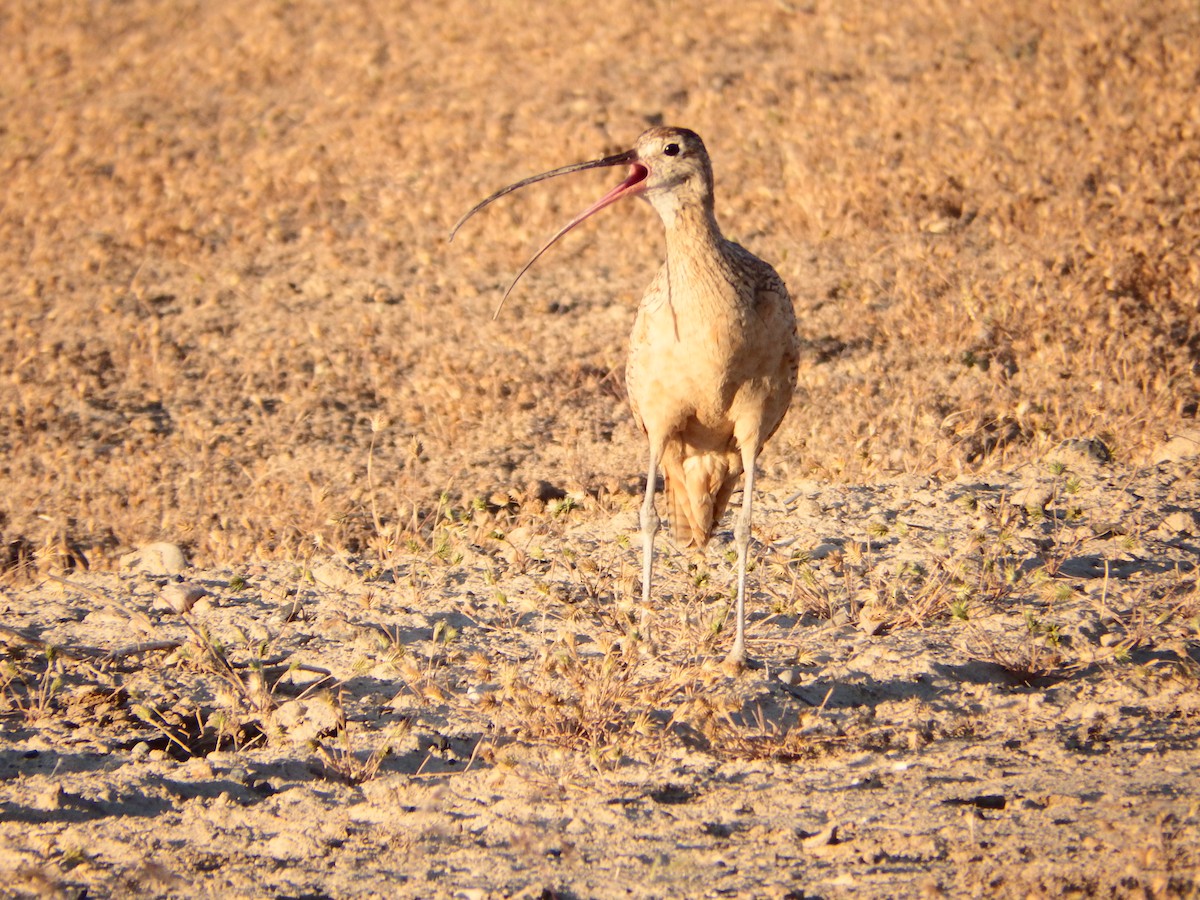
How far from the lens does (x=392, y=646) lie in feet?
15.9

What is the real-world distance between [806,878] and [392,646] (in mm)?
1958

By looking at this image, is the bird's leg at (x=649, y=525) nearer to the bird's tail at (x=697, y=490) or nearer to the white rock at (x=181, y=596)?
the bird's tail at (x=697, y=490)

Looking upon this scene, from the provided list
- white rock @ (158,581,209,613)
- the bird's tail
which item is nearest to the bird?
the bird's tail

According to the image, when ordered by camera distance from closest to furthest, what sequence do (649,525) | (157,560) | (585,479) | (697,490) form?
1. (649,525)
2. (697,490)
3. (157,560)
4. (585,479)

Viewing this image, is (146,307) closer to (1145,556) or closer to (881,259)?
(881,259)

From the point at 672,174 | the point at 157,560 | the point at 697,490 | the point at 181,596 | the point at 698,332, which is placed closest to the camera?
the point at 698,332

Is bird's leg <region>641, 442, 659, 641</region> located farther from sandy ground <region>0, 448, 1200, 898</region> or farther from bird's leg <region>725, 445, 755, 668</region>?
bird's leg <region>725, 445, 755, 668</region>

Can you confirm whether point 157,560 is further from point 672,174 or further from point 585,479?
point 672,174

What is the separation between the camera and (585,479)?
6379mm

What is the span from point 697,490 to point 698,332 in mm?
1000

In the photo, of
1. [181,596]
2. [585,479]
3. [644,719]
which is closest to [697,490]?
[585,479]

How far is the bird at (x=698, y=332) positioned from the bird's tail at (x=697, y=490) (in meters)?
0.24

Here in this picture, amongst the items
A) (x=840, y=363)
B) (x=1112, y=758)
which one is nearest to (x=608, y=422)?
(x=840, y=363)

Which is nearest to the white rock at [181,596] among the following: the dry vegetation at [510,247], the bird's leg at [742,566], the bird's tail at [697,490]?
the dry vegetation at [510,247]
